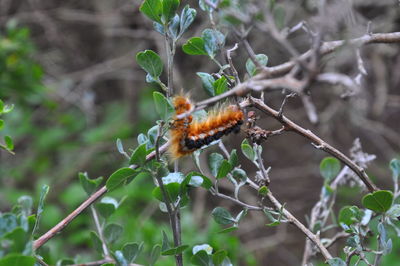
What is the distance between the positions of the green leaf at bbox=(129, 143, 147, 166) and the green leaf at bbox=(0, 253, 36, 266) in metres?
0.24

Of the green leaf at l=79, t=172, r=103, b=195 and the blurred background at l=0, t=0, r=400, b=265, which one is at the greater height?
the green leaf at l=79, t=172, r=103, b=195

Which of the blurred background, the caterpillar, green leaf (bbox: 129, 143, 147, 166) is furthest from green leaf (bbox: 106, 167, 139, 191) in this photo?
the blurred background

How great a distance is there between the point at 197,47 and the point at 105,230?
1.61 ft

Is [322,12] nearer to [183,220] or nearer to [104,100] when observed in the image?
[183,220]

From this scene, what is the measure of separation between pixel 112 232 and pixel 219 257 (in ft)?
1.06

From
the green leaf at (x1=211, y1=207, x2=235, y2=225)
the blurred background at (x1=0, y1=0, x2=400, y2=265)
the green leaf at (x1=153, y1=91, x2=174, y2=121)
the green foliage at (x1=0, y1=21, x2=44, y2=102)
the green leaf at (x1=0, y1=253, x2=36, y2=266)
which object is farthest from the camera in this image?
Answer: the blurred background at (x1=0, y1=0, x2=400, y2=265)

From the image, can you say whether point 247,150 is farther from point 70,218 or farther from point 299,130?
point 70,218

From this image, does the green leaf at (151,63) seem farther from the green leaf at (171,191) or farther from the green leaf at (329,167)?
the green leaf at (329,167)

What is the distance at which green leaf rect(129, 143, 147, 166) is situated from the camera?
96 centimetres

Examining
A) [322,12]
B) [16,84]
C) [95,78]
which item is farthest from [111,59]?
[322,12]

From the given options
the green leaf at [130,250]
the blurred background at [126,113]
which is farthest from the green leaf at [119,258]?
the blurred background at [126,113]

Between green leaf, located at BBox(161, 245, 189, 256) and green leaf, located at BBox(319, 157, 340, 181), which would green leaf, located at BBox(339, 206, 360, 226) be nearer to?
green leaf, located at BBox(319, 157, 340, 181)

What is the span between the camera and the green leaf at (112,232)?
1317mm

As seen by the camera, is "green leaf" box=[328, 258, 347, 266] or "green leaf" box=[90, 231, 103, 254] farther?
"green leaf" box=[90, 231, 103, 254]
